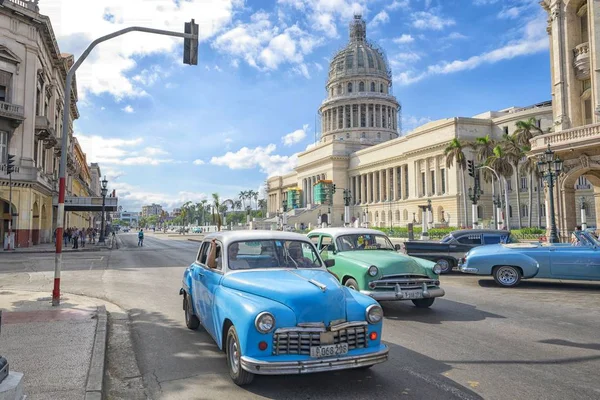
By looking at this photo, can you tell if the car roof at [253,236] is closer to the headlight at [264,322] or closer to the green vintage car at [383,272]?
the headlight at [264,322]

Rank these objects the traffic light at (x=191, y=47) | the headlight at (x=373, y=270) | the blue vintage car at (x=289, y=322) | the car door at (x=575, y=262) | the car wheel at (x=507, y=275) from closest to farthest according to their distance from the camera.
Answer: the blue vintage car at (x=289, y=322) < the headlight at (x=373, y=270) < the traffic light at (x=191, y=47) < the car door at (x=575, y=262) < the car wheel at (x=507, y=275)

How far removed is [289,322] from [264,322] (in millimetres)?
258

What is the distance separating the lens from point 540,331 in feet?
24.1

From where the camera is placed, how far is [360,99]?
Answer: 10894cm

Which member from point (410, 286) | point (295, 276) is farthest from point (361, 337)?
point (410, 286)

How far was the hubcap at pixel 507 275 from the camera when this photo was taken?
1230 cm

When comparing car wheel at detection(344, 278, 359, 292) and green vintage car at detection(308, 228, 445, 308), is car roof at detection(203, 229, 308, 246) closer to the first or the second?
green vintage car at detection(308, 228, 445, 308)

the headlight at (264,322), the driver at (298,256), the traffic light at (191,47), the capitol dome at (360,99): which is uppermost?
the capitol dome at (360,99)

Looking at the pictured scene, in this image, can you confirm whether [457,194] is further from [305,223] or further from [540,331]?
[540,331]

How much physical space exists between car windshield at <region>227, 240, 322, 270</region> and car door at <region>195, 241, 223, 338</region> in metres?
0.23

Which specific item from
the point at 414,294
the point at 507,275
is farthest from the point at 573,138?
the point at 414,294

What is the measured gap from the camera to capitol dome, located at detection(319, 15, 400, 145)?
110250mm

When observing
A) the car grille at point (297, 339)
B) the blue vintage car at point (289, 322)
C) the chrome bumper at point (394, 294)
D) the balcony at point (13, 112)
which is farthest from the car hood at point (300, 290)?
the balcony at point (13, 112)

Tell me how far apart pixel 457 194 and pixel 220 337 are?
65411 mm
